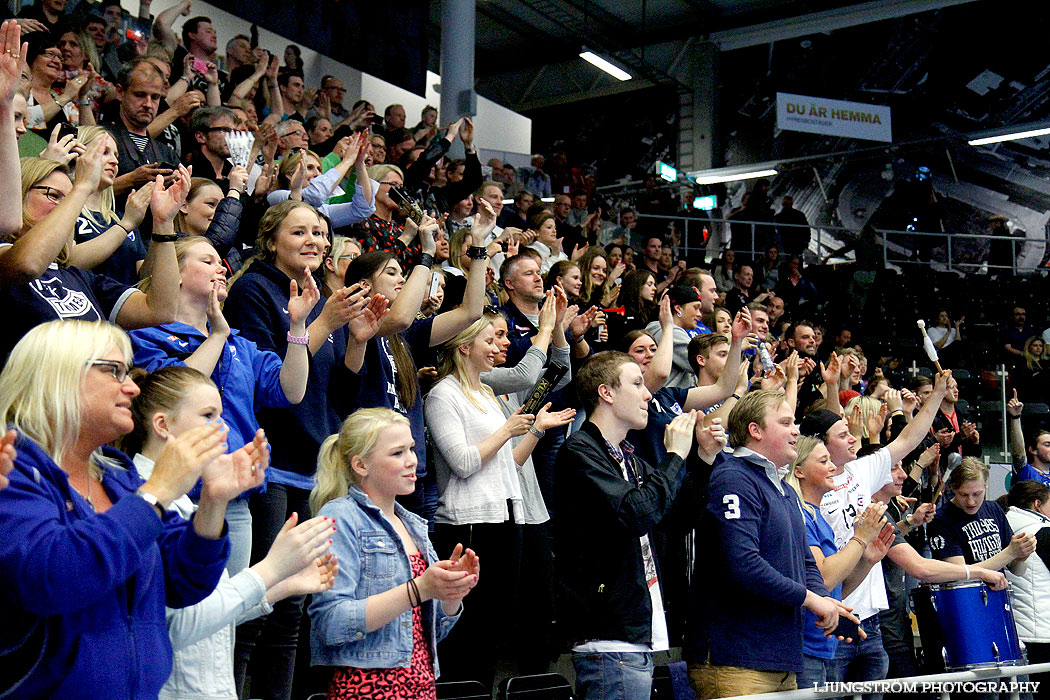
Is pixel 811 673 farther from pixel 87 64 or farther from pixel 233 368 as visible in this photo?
pixel 87 64

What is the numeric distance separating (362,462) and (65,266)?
3.47 ft

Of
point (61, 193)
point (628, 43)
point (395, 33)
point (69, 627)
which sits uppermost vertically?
point (628, 43)

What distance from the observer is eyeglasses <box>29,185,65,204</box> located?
2.99 m

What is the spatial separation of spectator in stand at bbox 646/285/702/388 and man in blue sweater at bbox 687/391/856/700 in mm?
1543

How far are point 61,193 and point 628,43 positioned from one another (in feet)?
50.2

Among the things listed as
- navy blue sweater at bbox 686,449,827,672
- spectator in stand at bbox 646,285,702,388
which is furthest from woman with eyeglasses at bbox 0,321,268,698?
spectator in stand at bbox 646,285,702,388

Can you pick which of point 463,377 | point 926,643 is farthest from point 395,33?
point 926,643

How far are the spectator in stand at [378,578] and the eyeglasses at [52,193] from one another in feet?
3.60

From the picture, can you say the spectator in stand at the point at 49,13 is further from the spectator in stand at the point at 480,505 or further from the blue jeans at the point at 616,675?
the blue jeans at the point at 616,675

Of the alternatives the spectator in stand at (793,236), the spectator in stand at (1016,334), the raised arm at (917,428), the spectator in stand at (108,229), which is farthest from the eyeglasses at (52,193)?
the spectator in stand at (793,236)

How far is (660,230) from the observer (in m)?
12.9

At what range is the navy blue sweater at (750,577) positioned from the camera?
3182 millimetres

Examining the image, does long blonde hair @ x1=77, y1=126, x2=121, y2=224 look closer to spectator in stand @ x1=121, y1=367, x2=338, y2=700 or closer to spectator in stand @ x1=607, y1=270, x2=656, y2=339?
spectator in stand @ x1=121, y1=367, x2=338, y2=700

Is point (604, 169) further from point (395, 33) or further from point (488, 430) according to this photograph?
point (488, 430)
